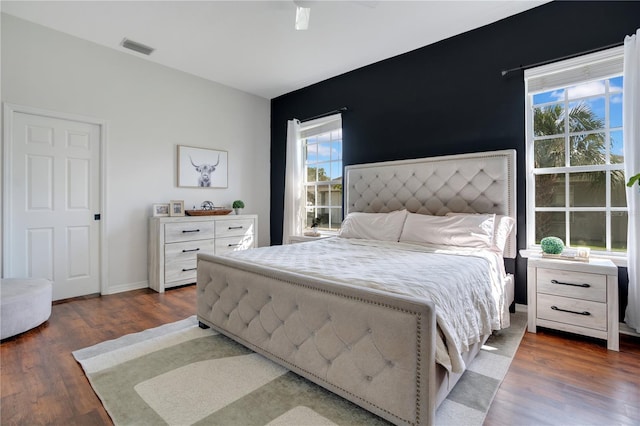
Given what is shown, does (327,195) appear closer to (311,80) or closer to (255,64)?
(311,80)

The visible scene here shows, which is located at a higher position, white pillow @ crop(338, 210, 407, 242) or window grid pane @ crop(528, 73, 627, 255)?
window grid pane @ crop(528, 73, 627, 255)

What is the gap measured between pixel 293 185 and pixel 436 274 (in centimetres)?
340

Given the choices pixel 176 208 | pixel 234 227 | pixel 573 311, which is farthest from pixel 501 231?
pixel 176 208

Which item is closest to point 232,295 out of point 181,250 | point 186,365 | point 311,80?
point 186,365

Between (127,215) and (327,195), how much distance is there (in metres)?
2.76

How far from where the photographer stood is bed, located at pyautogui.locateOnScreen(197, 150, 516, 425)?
4.37ft

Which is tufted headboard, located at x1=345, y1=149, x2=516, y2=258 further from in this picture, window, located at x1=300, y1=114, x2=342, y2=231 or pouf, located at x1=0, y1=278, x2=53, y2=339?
pouf, located at x1=0, y1=278, x2=53, y2=339

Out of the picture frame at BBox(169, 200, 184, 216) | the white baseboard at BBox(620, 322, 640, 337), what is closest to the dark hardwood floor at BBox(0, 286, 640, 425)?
the white baseboard at BBox(620, 322, 640, 337)

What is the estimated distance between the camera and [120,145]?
377cm

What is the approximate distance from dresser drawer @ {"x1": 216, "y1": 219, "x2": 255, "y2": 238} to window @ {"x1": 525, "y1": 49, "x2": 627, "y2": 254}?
3550 mm

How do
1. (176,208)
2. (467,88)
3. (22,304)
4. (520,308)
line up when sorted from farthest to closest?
(176,208) < (467,88) < (520,308) < (22,304)

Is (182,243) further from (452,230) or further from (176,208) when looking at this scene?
(452,230)

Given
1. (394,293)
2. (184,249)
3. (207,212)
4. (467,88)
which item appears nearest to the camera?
(394,293)

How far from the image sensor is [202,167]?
14.8 feet
